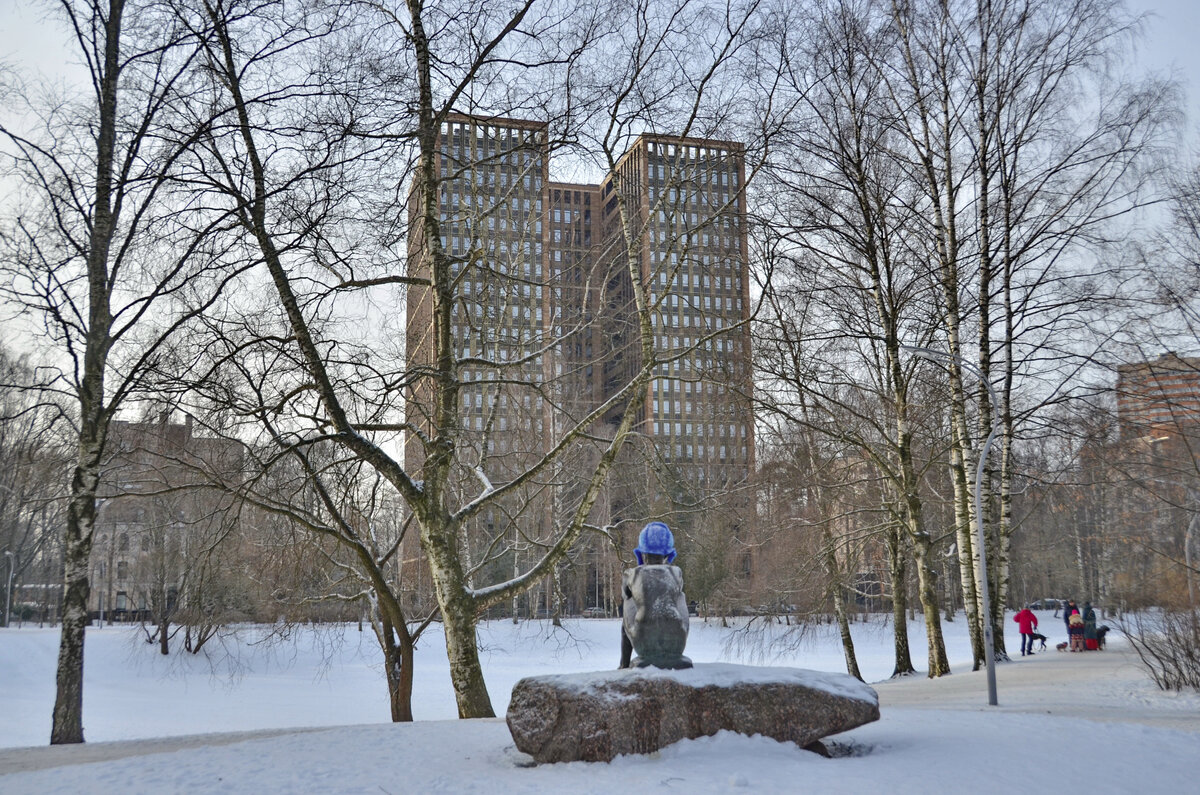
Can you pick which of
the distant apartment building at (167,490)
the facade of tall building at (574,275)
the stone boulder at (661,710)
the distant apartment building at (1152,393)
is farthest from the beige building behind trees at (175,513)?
the distant apartment building at (1152,393)

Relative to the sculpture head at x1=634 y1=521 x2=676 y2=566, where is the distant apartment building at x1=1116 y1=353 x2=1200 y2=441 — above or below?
above

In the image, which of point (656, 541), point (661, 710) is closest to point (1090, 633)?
point (656, 541)

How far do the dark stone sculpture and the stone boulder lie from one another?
42 cm

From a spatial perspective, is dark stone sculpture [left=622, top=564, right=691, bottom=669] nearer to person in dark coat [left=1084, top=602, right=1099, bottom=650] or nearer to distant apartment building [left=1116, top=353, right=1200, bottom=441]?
distant apartment building [left=1116, top=353, right=1200, bottom=441]

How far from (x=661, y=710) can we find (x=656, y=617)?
104cm

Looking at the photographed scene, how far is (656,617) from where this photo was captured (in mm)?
9000

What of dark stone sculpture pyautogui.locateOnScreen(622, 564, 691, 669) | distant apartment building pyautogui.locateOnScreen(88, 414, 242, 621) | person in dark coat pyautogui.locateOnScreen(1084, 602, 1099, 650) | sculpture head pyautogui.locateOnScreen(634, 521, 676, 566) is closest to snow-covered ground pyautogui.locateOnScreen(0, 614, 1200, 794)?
dark stone sculpture pyautogui.locateOnScreen(622, 564, 691, 669)

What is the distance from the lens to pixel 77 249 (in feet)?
40.1

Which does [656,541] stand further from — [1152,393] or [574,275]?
[1152,393]

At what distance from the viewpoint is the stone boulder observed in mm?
8078

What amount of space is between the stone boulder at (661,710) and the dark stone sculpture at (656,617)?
42 centimetres

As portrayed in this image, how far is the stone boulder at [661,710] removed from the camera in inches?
318

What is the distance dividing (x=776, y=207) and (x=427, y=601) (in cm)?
1244

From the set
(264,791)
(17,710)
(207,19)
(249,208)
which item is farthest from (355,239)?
(17,710)
